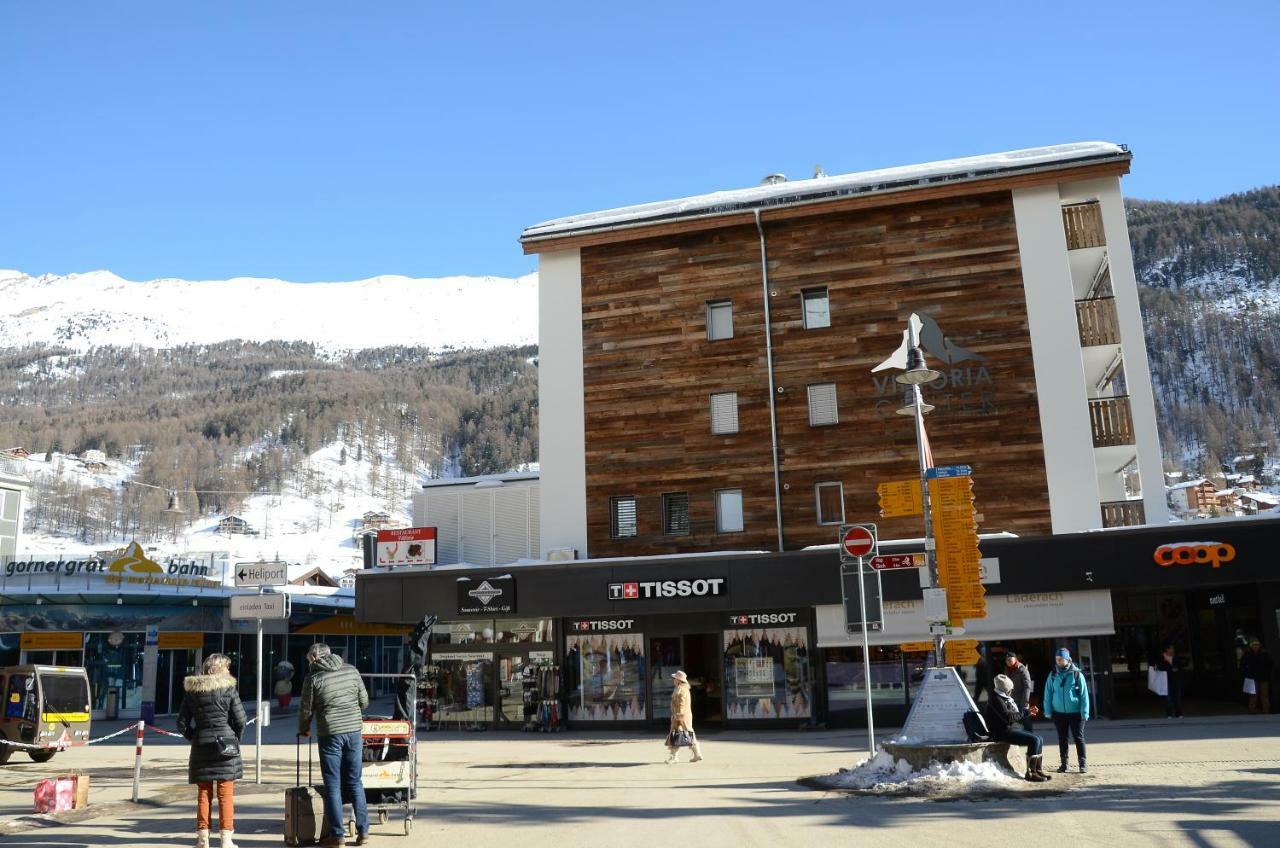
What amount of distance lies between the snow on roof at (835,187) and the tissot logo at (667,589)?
9158 millimetres

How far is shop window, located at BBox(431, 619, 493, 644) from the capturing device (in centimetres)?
2766

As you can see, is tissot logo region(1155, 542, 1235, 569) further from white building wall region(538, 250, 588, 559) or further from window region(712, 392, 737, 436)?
white building wall region(538, 250, 588, 559)

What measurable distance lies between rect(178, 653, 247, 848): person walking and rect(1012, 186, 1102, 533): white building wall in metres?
19.1

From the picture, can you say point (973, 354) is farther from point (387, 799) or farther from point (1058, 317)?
point (387, 799)

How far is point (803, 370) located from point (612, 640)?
8002 mm

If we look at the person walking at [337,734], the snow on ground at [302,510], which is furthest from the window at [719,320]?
the snow on ground at [302,510]

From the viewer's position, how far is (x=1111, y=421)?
24.8 metres

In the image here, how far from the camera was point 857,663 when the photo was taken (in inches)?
983

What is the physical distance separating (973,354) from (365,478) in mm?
155467

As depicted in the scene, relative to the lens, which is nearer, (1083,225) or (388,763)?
(388,763)

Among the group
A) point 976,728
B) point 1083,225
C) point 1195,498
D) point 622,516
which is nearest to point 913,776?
point 976,728

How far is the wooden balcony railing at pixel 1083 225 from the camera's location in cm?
2575

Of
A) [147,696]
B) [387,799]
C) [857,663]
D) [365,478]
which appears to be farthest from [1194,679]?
[365,478]

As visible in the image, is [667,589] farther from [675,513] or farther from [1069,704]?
[1069,704]
